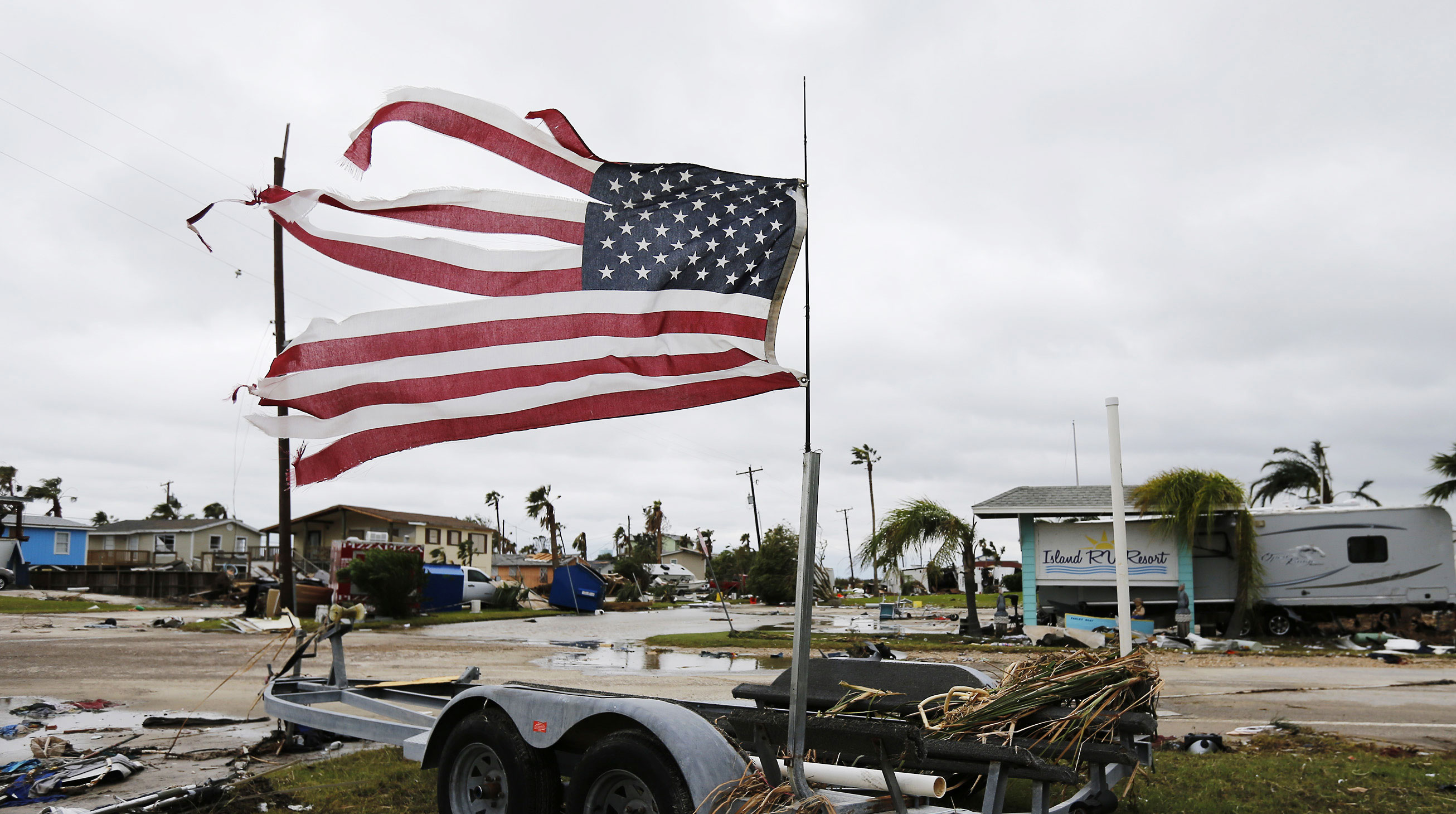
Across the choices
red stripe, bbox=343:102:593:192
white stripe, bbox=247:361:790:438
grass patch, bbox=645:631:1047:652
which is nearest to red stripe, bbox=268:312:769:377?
white stripe, bbox=247:361:790:438

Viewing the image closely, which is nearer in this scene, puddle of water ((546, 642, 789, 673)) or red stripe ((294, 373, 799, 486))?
red stripe ((294, 373, 799, 486))

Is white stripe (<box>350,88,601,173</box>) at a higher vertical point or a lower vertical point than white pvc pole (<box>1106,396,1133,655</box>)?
higher

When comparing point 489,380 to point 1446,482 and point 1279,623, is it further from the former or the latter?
point 1446,482

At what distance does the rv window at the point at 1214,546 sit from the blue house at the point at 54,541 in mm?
63077

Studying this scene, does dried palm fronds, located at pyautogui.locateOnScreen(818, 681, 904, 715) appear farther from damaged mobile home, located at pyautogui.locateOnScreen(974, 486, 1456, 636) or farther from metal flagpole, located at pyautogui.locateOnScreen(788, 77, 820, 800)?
damaged mobile home, located at pyautogui.locateOnScreen(974, 486, 1456, 636)

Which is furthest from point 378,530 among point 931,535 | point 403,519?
point 931,535

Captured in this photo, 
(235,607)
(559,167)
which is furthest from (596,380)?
(235,607)

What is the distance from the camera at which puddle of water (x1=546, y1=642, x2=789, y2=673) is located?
16266 millimetres

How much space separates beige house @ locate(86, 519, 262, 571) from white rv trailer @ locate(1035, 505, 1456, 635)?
56.2 meters

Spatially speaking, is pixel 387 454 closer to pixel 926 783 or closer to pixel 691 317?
pixel 691 317

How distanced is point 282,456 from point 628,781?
78.5 ft

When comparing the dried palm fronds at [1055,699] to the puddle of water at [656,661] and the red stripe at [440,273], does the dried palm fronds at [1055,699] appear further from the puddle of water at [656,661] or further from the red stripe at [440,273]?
the puddle of water at [656,661]

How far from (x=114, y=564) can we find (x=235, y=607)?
2914 centimetres

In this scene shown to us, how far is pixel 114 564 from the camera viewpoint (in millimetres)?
61781
